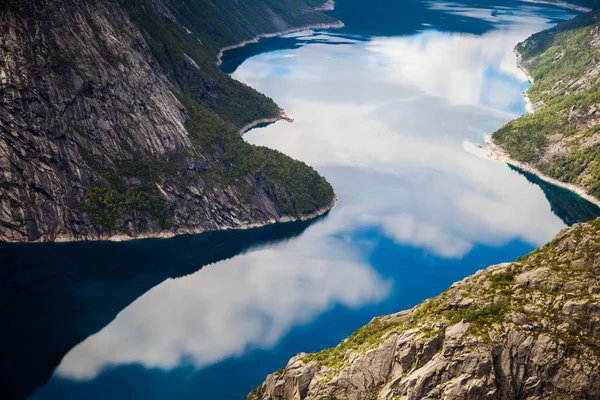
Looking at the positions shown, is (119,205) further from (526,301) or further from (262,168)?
(526,301)

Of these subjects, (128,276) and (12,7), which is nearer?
(128,276)

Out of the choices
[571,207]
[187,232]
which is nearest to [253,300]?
[187,232]

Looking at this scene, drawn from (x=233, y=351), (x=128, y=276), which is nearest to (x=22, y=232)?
(x=128, y=276)

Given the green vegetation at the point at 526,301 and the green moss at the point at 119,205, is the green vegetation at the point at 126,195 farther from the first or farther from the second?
the green vegetation at the point at 526,301

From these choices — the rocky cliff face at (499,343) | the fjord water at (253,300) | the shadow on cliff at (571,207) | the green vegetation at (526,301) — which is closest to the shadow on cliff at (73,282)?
the fjord water at (253,300)

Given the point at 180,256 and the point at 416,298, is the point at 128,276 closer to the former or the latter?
the point at 180,256

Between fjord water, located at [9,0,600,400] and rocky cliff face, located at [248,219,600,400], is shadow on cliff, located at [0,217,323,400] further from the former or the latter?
rocky cliff face, located at [248,219,600,400]
